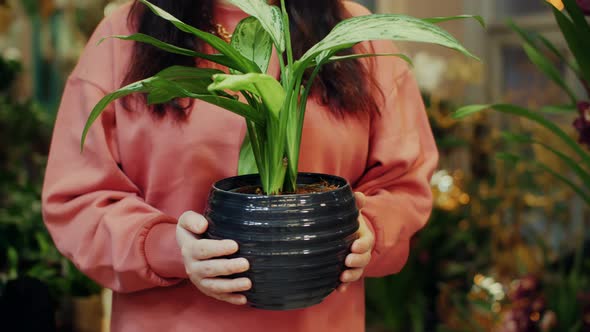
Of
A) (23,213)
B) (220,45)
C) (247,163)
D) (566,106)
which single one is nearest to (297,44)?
(247,163)

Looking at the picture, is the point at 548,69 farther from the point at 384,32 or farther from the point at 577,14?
the point at 384,32

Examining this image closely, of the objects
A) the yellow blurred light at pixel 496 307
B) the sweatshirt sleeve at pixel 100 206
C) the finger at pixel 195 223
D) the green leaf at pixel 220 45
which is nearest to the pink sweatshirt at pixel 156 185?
the sweatshirt sleeve at pixel 100 206

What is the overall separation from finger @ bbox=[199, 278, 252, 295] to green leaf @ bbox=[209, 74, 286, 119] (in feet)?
0.58

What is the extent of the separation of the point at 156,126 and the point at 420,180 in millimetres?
392

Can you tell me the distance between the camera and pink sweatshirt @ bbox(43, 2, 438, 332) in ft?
2.98

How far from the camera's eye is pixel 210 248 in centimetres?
73

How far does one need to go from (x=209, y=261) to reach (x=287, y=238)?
0.32ft

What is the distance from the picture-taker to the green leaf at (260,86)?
0.58m

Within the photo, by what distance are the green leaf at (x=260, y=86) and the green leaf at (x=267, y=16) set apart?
2.0 inches

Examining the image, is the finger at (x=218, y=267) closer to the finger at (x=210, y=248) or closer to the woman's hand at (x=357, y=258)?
the finger at (x=210, y=248)

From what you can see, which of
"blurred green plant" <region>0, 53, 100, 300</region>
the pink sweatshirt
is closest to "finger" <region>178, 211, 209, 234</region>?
the pink sweatshirt

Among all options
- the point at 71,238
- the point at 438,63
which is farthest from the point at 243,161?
the point at 438,63

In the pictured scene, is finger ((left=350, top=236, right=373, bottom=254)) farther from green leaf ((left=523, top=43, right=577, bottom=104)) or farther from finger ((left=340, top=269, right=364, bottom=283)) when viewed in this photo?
green leaf ((left=523, top=43, right=577, bottom=104))

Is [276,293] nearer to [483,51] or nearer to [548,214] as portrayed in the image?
[548,214]
